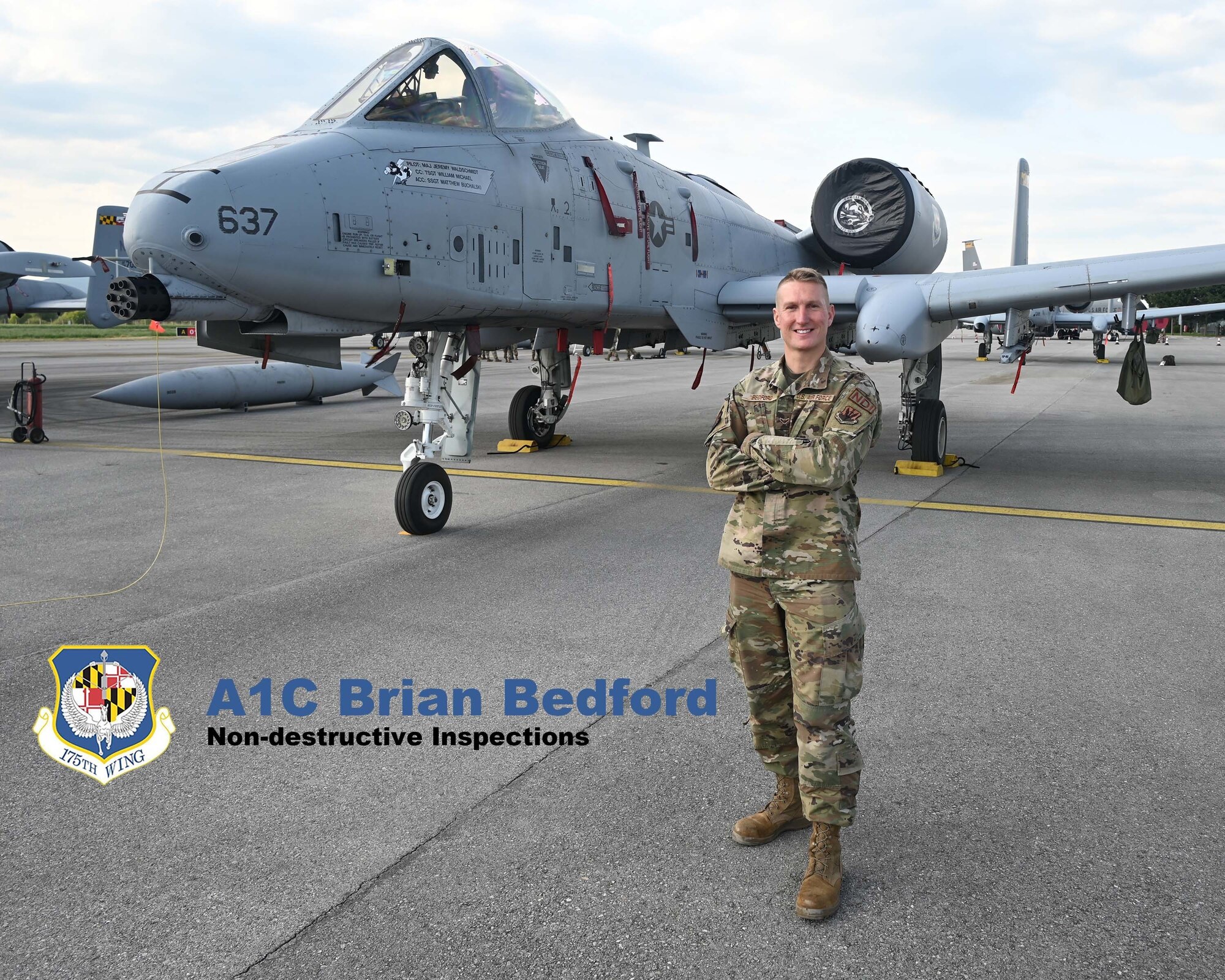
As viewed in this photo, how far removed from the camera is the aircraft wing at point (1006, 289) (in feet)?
30.3

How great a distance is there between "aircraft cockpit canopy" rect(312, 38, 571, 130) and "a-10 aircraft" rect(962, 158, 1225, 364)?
18.1 ft

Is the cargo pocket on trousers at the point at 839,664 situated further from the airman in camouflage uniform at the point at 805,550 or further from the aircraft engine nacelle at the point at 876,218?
the aircraft engine nacelle at the point at 876,218

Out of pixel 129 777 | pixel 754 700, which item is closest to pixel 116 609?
pixel 129 777

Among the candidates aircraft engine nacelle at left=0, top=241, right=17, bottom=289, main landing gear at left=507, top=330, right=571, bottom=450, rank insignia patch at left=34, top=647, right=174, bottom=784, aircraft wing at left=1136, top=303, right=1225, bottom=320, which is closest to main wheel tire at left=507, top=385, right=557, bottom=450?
main landing gear at left=507, top=330, right=571, bottom=450

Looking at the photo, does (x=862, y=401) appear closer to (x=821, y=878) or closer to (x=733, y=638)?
(x=733, y=638)

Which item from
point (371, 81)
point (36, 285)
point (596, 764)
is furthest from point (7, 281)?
point (596, 764)

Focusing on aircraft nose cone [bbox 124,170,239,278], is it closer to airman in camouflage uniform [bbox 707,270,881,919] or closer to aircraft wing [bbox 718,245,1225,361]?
airman in camouflage uniform [bbox 707,270,881,919]

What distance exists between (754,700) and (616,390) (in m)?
21.4

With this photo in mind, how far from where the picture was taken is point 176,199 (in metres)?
6.06

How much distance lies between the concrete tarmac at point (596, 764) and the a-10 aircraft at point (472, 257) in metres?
1.77

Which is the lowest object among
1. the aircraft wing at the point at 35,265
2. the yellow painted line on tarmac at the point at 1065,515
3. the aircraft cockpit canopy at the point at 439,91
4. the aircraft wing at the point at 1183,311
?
the yellow painted line on tarmac at the point at 1065,515

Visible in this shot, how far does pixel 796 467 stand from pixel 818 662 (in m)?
0.60

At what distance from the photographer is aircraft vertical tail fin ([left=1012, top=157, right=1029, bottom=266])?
1549 cm

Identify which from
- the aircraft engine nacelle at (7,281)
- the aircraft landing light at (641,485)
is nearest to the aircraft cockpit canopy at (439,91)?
the aircraft landing light at (641,485)
